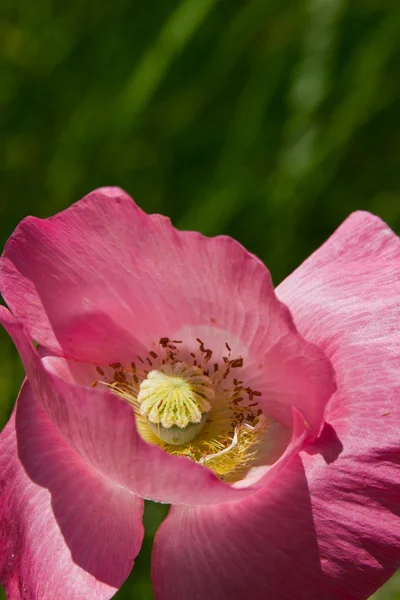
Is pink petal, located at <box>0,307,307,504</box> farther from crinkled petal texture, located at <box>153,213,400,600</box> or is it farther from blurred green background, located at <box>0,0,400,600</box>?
blurred green background, located at <box>0,0,400,600</box>

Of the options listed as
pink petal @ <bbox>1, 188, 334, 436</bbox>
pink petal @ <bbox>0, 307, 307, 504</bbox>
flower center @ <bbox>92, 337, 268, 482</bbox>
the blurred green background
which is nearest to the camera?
pink petal @ <bbox>0, 307, 307, 504</bbox>

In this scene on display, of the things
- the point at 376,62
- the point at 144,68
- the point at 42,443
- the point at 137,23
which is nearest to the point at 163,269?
the point at 42,443

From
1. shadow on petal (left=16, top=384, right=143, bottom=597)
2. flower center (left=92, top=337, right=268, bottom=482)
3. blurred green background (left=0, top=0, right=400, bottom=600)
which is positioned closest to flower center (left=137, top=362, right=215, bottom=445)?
flower center (left=92, top=337, right=268, bottom=482)

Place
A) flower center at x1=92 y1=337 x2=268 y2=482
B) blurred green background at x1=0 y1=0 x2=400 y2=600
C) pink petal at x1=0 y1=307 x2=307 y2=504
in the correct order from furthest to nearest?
blurred green background at x1=0 y1=0 x2=400 y2=600
flower center at x1=92 y1=337 x2=268 y2=482
pink petal at x1=0 y1=307 x2=307 y2=504

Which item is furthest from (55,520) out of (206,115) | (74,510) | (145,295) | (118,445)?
(206,115)

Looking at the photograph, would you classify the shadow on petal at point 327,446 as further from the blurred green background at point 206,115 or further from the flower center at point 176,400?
the blurred green background at point 206,115

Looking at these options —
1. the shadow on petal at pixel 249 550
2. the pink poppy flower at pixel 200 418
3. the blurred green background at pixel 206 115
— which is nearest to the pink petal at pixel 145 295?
the pink poppy flower at pixel 200 418

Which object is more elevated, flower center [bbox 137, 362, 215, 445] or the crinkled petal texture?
the crinkled petal texture

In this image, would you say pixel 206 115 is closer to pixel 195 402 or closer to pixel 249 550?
pixel 195 402
